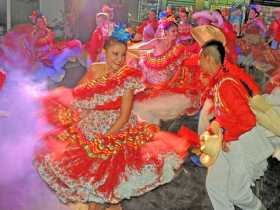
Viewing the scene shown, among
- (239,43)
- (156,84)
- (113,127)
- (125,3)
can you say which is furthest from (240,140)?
(125,3)

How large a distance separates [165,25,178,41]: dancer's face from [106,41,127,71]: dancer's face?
113 inches

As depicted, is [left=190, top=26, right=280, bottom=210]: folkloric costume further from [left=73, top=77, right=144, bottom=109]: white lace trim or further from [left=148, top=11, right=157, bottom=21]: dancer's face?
[left=148, top=11, right=157, bottom=21]: dancer's face

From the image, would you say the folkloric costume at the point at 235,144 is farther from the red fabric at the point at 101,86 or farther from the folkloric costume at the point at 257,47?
the folkloric costume at the point at 257,47

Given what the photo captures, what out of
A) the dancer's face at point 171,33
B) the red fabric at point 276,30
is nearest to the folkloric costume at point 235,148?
the dancer's face at point 171,33

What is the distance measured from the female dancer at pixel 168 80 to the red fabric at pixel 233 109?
178 cm

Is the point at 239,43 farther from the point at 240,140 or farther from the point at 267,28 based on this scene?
the point at 240,140

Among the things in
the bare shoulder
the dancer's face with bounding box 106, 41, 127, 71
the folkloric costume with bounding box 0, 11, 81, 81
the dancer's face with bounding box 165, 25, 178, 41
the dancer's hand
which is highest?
the dancer's face with bounding box 106, 41, 127, 71

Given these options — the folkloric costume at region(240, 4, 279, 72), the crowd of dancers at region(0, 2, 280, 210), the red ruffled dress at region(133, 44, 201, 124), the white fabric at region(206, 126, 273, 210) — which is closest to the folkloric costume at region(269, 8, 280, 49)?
the folkloric costume at region(240, 4, 279, 72)

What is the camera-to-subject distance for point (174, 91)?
5.89m

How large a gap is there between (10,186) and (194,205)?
1.50m

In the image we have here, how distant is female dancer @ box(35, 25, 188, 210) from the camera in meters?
3.32

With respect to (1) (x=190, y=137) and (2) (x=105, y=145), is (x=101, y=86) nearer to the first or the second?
(2) (x=105, y=145)

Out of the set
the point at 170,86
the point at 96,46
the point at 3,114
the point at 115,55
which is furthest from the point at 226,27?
the point at 3,114

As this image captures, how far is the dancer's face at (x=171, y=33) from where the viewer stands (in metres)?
6.23
